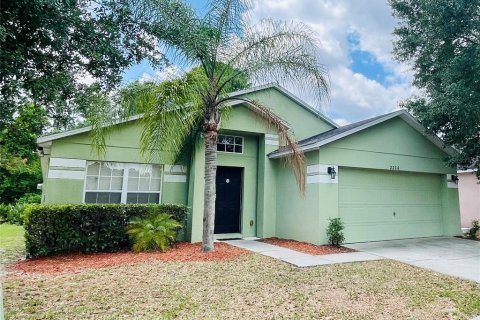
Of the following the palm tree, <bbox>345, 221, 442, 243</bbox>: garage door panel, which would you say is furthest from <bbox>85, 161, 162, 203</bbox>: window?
<bbox>345, 221, 442, 243</bbox>: garage door panel

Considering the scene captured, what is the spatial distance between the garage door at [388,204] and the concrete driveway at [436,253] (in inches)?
15.5

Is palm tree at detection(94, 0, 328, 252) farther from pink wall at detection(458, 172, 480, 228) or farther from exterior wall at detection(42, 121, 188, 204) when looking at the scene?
pink wall at detection(458, 172, 480, 228)

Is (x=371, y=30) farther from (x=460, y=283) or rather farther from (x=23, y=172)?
(x=23, y=172)

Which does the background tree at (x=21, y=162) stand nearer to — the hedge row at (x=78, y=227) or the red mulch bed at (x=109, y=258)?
the hedge row at (x=78, y=227)

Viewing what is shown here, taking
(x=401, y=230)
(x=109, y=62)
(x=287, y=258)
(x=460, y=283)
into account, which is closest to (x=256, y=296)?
(x=287, y=258)

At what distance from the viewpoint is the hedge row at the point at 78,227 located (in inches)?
317

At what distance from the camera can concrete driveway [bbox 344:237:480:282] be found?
7352mm

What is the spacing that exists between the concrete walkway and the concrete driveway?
30.4 inches

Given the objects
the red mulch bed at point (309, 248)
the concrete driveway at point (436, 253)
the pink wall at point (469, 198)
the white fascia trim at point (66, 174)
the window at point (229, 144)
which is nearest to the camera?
the concrete driveway at point (436, 253)

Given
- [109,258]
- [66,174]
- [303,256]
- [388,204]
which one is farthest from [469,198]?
[66,174]

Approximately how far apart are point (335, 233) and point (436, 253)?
2.86m

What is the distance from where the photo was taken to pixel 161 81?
7906 mm

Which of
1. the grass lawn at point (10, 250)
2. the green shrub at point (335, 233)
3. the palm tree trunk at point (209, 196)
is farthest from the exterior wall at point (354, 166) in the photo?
the grass lawn at point (10, 250)

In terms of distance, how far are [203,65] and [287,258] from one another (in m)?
5.60
